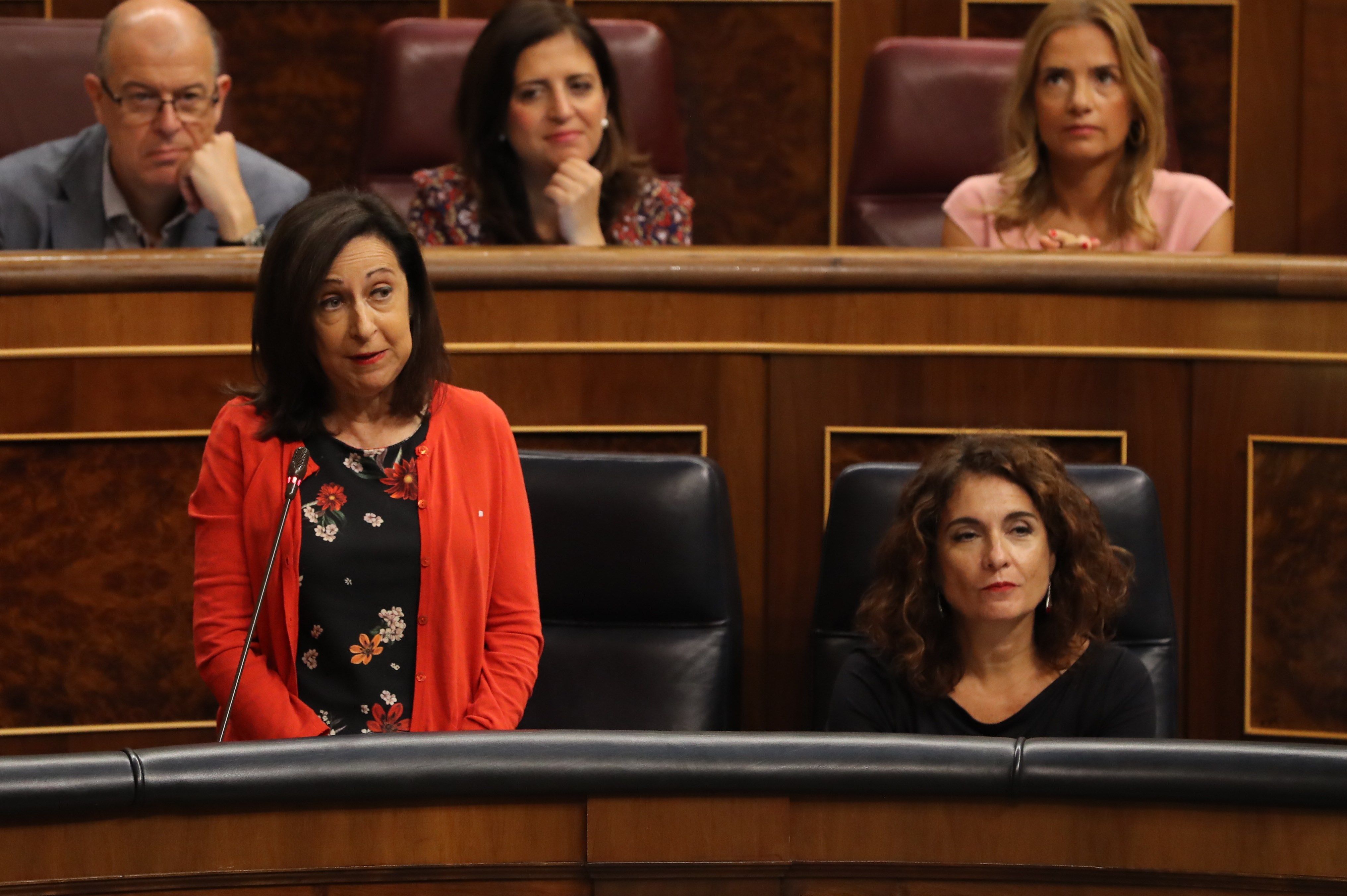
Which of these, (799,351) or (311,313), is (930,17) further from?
(311,313)

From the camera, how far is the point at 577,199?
56.2 inches

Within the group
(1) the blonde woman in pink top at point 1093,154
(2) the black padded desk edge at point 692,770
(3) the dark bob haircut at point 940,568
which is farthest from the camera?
(1) the blonde woman in pink top at point 1093,154

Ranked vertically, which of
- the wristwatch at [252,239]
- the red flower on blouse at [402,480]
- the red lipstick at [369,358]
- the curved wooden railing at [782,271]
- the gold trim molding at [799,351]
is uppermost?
the wristwatch at [252,239]

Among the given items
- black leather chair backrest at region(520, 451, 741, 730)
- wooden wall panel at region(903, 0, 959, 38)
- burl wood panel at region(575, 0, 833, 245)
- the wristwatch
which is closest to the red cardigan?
black leather chair backrest at region(520, 451, 741, 730)

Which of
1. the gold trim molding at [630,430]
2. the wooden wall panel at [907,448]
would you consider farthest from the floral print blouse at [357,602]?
the wooden wall panel at [907,448]

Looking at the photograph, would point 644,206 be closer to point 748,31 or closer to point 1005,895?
point 748,31

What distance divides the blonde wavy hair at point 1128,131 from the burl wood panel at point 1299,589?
352 millimetres

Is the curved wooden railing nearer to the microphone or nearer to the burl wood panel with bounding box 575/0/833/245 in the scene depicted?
the microphone

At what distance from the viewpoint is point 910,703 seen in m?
1.01

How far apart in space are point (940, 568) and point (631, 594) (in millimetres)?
202

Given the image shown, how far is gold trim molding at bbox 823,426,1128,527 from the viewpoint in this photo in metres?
1.18

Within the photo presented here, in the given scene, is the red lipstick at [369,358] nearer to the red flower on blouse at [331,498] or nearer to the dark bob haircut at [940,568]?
the red flower on blouse at [331,498]

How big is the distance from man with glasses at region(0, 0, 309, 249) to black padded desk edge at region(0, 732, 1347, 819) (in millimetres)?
895

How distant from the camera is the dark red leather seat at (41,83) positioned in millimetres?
1653
